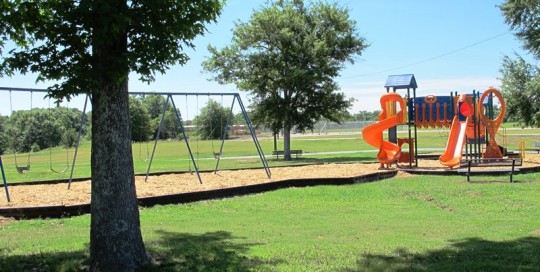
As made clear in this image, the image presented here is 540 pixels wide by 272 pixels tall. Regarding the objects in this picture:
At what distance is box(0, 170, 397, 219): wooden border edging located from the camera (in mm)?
10812

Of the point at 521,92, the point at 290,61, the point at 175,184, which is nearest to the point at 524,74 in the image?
the point at 521,92

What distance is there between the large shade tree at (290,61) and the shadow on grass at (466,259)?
86.5 feet

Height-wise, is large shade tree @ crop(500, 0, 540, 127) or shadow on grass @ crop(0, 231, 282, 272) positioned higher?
large shade tree @ crop(500, 0, 540, 127)

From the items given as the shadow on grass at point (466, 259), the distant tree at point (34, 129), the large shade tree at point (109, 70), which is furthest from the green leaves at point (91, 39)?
the distant tree at point (34, 129)

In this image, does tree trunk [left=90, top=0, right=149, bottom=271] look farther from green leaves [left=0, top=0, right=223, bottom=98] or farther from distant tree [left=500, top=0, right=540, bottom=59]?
distant tree [left=500, top=0, right=540, bottom=59]

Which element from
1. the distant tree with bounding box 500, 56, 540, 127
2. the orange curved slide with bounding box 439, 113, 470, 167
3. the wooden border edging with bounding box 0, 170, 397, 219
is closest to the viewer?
the wooden border edging with bounding box 0, 170, 397, 219

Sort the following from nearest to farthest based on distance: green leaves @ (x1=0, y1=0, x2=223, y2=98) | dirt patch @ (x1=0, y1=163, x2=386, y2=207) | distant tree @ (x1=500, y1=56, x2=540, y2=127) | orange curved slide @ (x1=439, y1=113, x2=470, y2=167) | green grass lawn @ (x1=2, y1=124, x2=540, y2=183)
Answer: green leaves @ (x1=0, y1=0, x2=223, y2=98), dirt patch @ (x1=0, y1=163, x2=386, y2=207), orange curved slide @ (x1=439, y1=113, x2=470, y2=167), green grass lawn @ (x1=2, y1=124, x2=540, y2=183), distant tree @ (x1=500, y1=56, x2=540, y2=127)

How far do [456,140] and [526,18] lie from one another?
697 inches

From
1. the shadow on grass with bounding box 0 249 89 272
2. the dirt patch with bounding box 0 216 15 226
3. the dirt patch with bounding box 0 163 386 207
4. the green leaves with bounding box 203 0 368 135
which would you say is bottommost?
the dirt patch with bounding box 0 216 15 226

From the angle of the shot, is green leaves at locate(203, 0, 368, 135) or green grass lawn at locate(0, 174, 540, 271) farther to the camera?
green leaves at locate(203, 0, 368, 135)

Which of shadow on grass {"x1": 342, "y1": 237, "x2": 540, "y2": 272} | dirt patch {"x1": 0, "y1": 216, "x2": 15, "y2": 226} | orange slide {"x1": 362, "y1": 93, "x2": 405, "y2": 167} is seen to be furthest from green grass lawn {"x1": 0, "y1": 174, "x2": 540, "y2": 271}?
orange slide {"x1": 362, "y1": 93, "x2": 405, "y2": 167}

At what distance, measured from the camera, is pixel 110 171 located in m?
5.72

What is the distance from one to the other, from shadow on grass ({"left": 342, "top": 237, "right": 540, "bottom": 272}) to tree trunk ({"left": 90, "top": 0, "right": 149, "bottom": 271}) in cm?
256

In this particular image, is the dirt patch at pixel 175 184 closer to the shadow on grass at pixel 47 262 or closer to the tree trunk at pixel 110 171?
the shadow on grass at pixel 47 262
